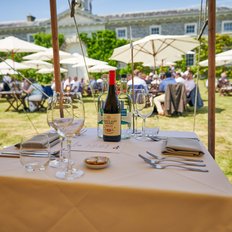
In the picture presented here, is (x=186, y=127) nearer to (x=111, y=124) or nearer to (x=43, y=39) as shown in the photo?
(x=111, y=124)

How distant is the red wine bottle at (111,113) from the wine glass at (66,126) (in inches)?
9.7

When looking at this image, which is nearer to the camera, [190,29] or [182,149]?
[182,149]

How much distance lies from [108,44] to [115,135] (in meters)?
22.5

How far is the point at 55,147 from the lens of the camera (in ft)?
3.48

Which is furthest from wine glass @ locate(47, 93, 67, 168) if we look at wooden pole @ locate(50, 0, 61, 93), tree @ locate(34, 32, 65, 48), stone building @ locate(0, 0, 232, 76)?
tree @ locate(34, 32, 65, 48)

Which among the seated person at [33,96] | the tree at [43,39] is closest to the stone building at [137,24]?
the tree at [43,39]

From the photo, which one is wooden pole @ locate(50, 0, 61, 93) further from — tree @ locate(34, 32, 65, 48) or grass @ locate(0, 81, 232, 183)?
tree @ locate(34, 32, 65, 48)

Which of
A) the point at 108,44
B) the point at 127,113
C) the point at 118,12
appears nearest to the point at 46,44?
the point at 108,44

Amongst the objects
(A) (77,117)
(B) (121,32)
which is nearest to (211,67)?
(A) (77,117)

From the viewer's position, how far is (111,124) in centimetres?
106

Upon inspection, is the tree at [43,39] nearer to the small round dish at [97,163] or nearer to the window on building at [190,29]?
the window on building at [190,29]
